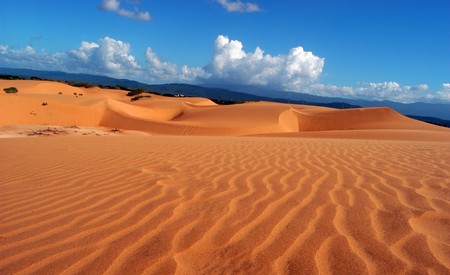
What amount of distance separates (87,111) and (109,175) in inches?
804

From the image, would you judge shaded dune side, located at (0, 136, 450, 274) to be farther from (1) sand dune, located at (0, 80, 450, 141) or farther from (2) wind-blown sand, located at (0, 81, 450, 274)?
(1) sand dune, located at (0, 80, 450, 141)

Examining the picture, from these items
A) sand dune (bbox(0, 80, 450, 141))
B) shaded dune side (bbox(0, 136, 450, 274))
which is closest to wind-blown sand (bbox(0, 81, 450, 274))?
shaded dune side (bbox(0, 136, 450, 274))

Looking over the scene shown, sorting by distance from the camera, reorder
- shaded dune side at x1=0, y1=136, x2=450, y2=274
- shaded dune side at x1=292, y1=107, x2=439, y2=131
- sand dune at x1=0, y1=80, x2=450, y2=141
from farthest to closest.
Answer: shaded dune side at x1=292, y1=107, x2=439, y2=131 < sand dune at x1=0, y1=80, x2=450, y2=141 < shaded dune side at x1=0, y1=136, x2=450, y2=274

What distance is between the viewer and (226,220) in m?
2.91

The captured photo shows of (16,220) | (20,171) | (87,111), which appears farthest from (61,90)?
(16,220)

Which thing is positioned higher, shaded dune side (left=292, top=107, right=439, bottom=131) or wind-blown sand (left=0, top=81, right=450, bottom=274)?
wind-blown sand (left=0, top=81, right=450, bottom=274)

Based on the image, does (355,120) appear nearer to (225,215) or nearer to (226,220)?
(225,215)

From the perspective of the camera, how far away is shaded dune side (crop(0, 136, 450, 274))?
2219 mm

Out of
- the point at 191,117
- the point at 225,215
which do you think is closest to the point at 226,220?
the point at 225,215

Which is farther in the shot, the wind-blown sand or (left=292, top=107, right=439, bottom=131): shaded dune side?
(left=292, top=107, right=439, bottom=131): shaded dune side

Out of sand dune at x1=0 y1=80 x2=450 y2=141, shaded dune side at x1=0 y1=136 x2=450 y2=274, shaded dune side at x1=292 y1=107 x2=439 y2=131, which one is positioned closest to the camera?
shaded dune side at x1=0 y1=136 x2=450 y2=274

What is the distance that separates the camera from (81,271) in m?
2.14

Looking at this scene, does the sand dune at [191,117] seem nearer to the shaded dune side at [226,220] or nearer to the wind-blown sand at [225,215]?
the wind-blown sand at [225,215]

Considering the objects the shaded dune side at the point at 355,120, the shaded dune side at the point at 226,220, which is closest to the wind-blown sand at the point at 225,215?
the shaded dune side at the point at 226,220
